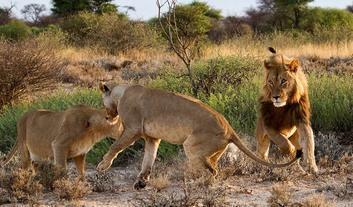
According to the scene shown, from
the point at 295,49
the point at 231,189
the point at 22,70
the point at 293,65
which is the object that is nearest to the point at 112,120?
the point at 231,189

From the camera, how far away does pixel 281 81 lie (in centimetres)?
770

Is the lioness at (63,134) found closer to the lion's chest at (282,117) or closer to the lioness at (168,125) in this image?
the lioness at (168,125)

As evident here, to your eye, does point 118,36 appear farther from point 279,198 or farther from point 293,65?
point 279,198

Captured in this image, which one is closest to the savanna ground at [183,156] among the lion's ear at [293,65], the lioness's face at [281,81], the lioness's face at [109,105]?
the lioness's face at [109,105]

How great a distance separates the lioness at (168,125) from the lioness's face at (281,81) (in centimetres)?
78

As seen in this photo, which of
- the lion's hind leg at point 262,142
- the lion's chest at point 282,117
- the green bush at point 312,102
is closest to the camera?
the lion's chest at point 282,117

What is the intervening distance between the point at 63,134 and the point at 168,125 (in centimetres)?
121

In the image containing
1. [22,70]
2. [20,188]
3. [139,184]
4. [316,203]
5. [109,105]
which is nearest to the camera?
[316,203]

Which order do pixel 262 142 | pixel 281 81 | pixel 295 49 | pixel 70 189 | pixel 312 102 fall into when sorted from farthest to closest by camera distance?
pixel 295 49, pixel 312 102, pixel 262 142, pixel 281 81, pixel 70 189

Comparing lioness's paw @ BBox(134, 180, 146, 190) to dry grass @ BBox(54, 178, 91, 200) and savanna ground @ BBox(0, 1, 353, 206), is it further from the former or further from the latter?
dry grass @ BBox(54, 178, 91, 200)

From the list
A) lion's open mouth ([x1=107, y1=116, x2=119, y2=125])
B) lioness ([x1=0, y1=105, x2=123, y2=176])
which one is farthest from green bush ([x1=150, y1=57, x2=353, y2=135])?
lioness ([x1=0, y1=105, x2=123, y2=176])

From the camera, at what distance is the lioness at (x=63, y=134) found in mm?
7691

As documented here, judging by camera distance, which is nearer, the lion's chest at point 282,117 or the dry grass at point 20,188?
the dry grass at point 20,188

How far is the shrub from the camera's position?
15.0 metres
